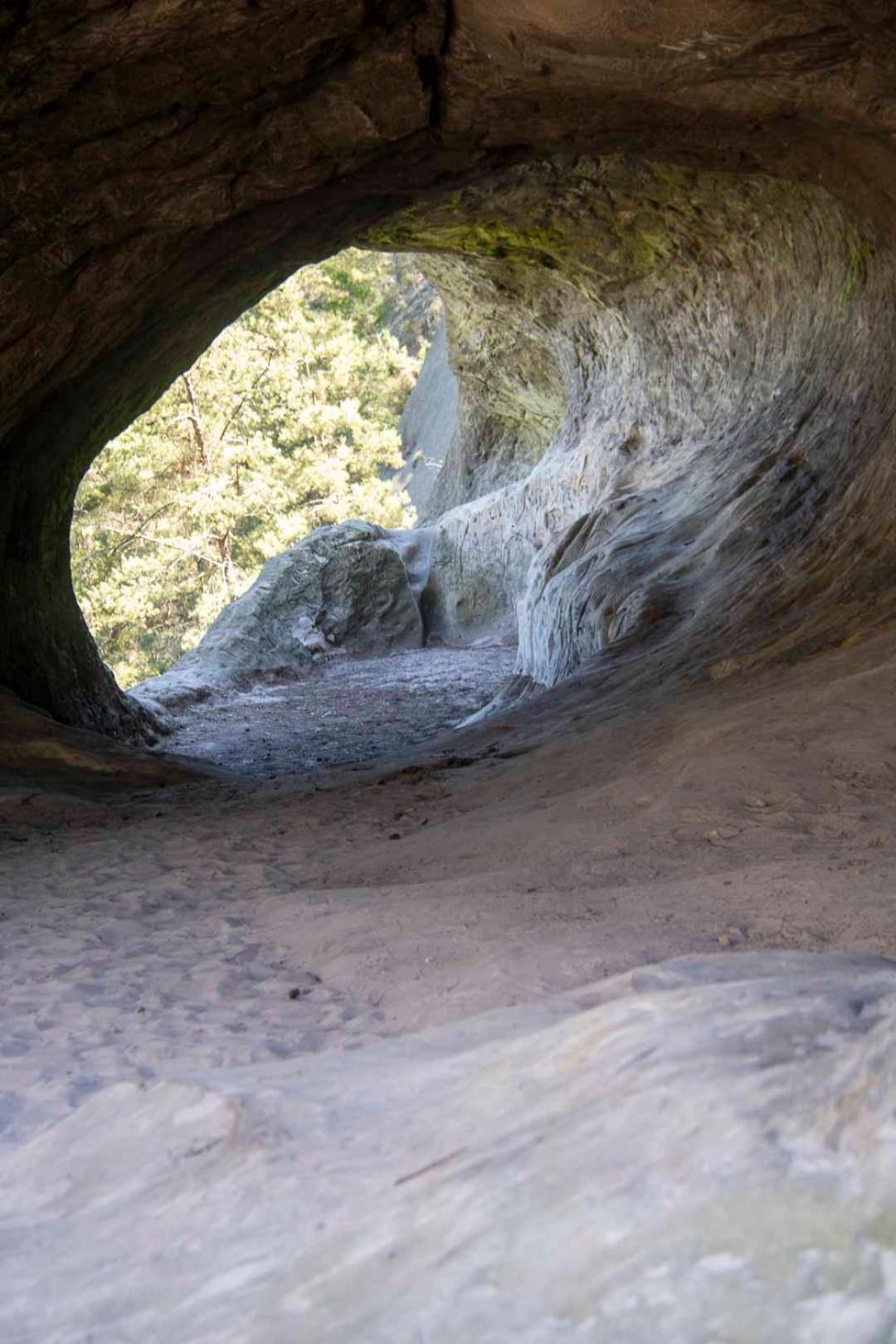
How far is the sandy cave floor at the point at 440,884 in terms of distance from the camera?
9.11 ft

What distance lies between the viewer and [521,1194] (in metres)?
1.40

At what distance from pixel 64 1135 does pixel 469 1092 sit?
0.77 metres

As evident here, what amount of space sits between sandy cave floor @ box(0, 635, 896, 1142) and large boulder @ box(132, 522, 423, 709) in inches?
357

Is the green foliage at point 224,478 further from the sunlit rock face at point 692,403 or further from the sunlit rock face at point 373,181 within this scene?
the sunlit rock face at point 373,181

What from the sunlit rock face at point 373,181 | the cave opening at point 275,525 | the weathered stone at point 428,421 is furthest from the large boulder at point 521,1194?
the weathered stone at point 428,421

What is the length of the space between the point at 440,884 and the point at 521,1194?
2480 millimetres

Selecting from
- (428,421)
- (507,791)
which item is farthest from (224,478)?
(507,791)

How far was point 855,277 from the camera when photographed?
841 cm

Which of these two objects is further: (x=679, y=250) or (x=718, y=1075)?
(x=679, y=250)

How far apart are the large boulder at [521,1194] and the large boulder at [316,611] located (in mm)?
12583

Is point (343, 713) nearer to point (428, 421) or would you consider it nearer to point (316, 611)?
point (316, 611)

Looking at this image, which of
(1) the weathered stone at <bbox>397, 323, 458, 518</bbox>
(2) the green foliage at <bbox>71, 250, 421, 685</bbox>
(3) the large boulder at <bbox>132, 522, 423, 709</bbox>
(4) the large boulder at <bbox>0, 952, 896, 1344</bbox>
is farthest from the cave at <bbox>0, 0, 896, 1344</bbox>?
(1) the weathered stone at <bbox>397, 323, 458, 518</bbox>

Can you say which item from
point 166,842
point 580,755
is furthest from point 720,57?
point 166,842

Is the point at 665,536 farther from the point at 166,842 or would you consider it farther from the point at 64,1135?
the point at 64,1135
